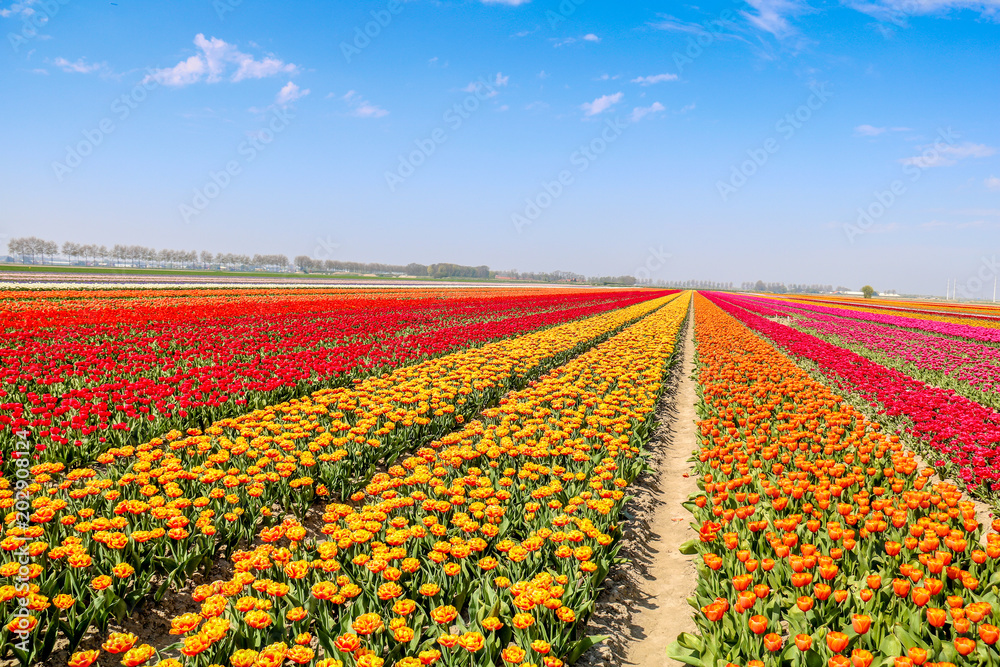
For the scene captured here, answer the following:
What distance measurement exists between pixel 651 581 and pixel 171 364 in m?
Answer: 9.86

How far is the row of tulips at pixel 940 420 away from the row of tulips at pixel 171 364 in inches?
361

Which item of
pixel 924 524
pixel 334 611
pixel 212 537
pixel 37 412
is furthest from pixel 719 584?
pixel 37 412

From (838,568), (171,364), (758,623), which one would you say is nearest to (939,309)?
(838,568)

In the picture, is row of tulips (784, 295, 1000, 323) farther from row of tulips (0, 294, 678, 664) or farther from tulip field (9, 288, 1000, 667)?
row of tulips (0, 294, 678, 664)

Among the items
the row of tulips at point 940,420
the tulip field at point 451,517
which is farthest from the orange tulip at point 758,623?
the row of tulips at point 940,420

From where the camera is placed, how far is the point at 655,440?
8.54m

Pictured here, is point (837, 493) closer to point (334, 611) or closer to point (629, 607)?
point (629, 607)

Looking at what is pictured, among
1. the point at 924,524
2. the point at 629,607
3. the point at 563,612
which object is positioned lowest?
the point at 629,607

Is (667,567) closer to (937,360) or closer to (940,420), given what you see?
(940,420)

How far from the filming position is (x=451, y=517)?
4602 mm

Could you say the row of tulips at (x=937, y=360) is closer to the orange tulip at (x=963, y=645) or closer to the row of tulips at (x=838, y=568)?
the row of tulips at (x=838, y=568)

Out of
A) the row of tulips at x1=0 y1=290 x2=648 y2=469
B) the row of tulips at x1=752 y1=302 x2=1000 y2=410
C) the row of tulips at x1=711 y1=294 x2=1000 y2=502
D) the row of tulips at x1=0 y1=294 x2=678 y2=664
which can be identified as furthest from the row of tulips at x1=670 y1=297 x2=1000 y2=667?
the row of tulips at x1=752 y1=302 x2=1000 y2=410

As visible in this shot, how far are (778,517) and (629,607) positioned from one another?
1693mm

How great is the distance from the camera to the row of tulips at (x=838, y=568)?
287 cm
